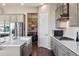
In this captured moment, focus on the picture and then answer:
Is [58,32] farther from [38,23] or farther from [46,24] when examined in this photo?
[38,23]

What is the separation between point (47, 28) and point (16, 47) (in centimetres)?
457

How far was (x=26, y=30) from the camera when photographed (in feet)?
32.6

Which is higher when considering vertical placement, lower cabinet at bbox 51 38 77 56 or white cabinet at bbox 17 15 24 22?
white cabinet at bbox 17 15 24 22

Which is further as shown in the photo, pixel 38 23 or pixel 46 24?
pixel 38 23

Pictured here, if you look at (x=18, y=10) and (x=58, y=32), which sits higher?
(x=18, y=10)

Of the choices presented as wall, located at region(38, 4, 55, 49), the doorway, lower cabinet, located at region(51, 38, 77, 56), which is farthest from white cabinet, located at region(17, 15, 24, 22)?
lower cabinet, located at region(51, 38, 77, 56)

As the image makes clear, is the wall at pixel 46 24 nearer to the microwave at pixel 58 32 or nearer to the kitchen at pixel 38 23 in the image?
the kitchen at pixel 38 23

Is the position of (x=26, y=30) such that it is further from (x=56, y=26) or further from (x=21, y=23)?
(x=56, y=26)

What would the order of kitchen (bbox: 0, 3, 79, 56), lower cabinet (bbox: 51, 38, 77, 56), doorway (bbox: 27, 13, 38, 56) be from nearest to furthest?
lower cabinet (bbox: 51, 38, 77, 56) < kitchen (bbox: 0, 3, 79, 56) < doorway (bbox: 27, 13, 38, 56)

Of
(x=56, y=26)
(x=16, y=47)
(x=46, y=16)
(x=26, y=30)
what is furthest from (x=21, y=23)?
(x=16, y=47)

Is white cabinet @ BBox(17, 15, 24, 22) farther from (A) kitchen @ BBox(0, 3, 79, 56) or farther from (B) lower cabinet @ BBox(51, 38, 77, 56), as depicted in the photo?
(B) lower cabinet @ BBox(51, 38, 77, 56)

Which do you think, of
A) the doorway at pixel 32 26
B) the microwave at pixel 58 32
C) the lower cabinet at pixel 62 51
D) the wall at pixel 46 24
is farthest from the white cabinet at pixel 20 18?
the lower cabinet at pixel 62 51

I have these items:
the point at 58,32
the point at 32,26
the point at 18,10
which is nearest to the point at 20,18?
the point at 18,10

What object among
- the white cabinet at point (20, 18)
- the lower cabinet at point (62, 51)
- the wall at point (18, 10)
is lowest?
the lower cabinet at point (62, 51)
